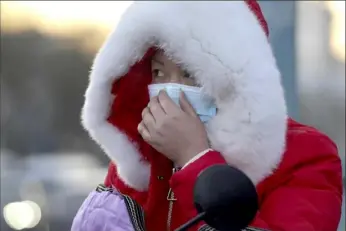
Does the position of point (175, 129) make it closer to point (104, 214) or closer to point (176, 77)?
point (176, 77)

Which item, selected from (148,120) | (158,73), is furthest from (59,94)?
(148,120)

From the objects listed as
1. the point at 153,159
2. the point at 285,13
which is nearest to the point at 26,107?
the point at 285,13

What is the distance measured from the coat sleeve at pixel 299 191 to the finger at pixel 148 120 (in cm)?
16

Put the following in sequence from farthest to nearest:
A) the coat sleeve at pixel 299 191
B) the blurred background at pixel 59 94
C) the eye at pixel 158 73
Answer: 1. the blurred background at pixel 59 94
2. the eye at pixel 158 73
3. the coat sleeve at pixel 299 191

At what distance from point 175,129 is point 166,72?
181 mm

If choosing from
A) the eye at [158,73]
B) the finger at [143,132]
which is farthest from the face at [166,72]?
the finger at [143,132]

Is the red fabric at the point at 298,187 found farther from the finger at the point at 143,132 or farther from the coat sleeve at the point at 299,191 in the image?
the finger at the point at 143,132

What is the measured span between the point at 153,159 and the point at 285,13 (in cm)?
188

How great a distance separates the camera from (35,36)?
4.75m

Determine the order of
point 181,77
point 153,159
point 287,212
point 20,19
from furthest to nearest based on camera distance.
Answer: point 20,19 < point 153,159 < point 181,77 < point 287,212

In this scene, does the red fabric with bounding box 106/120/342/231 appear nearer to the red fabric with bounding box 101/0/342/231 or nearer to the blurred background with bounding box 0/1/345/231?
the red fabric with bounding box 101/0/342/231

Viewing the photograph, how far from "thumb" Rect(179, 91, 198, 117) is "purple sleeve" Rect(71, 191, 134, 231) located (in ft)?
0.94

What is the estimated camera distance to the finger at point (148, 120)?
2115 mm

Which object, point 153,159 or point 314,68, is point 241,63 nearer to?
point 153,159
